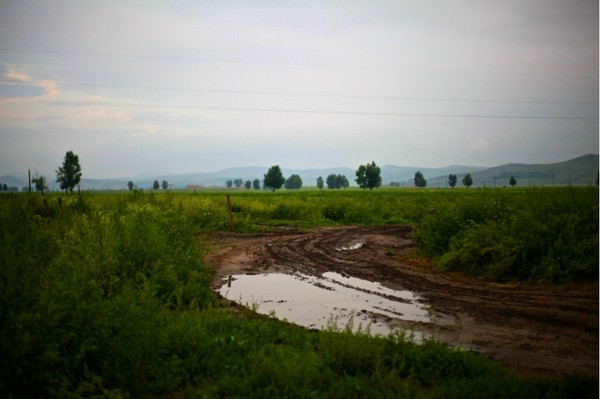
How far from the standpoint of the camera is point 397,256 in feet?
53.9

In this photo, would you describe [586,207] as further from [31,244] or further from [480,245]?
[31,244]

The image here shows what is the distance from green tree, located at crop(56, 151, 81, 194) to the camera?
295ft

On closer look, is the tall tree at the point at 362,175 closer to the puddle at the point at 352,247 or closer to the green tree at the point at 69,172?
the green tree at the point at 69,172

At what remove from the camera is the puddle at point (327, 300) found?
28.1 ft

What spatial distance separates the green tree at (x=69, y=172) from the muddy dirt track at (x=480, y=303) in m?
84.8

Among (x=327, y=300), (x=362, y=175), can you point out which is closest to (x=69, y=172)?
(x=362, y=175)

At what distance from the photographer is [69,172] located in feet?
301

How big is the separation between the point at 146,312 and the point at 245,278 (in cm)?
739

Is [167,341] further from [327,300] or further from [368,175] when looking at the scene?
[368,175]

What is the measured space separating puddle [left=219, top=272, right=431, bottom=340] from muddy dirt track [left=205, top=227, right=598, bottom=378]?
47cm

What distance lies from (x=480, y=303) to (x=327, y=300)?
3492 mm

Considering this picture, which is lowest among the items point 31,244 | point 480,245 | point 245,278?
point 245,278

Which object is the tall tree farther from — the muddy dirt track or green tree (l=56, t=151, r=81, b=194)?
the muddy dirt track

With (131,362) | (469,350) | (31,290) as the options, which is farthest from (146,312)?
(469,350)
